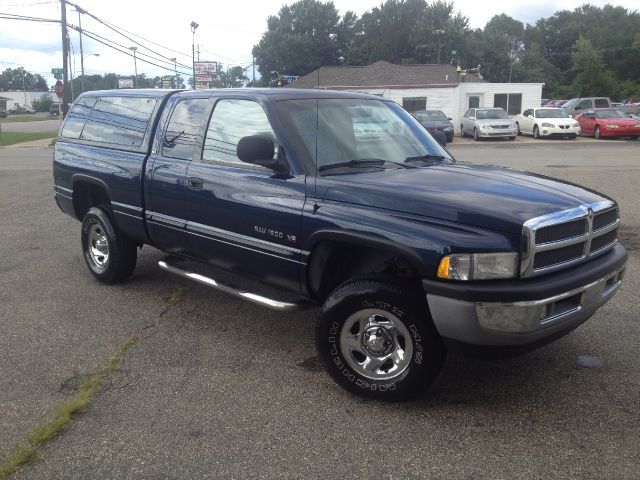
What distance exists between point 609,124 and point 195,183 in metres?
26.7

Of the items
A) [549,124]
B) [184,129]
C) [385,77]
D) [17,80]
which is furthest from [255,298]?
[17,80]

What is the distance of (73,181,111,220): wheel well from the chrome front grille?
13.9 ft

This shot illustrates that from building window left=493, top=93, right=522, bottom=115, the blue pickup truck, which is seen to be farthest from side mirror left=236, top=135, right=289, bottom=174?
building window left=493, top=93, right=522, bottom=115

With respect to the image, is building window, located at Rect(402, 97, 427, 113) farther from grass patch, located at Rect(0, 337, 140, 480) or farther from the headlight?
the headlight

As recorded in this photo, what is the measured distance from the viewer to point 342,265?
13.1 feet

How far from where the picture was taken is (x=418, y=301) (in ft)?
11.3

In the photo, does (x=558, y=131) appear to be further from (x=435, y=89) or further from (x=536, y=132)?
(x=435, y=89)

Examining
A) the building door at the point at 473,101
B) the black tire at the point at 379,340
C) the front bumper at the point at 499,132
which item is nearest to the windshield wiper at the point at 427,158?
the black tire at the point at 379,340

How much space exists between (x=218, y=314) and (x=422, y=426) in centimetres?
238

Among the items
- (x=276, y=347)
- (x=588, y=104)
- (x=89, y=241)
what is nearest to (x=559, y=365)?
(x=276, y=347)

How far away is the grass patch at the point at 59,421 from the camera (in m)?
3.04

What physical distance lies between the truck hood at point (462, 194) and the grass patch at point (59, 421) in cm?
188

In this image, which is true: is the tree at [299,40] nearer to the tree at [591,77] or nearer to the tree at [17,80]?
the tree at [591,77]

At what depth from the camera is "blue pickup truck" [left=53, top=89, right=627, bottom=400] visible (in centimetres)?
320
